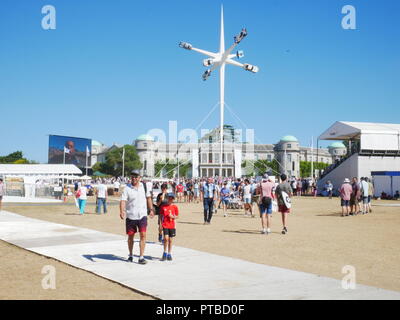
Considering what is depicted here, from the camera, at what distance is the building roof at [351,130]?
131 feet

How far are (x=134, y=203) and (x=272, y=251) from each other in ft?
10.7

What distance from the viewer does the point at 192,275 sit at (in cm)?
680

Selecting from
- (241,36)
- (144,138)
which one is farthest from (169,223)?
(144,138)

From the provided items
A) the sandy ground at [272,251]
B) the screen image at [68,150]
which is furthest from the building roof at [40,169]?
the sandy ground at [272,251]

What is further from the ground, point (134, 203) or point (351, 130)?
point (351, 130)

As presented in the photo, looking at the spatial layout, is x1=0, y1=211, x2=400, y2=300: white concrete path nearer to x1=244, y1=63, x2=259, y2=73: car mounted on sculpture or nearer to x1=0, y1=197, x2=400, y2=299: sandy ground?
x1=0, y1=197, x2=400, y2=299: sandy ground

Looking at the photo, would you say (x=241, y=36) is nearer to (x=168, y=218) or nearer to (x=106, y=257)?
(x=168, y=218)

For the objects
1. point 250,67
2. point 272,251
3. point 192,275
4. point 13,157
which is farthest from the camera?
point 13,157

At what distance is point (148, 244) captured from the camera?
10195 mm

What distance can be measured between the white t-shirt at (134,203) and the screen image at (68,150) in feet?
214

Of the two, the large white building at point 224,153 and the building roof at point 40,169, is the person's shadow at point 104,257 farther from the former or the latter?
the large white building at point 224,153

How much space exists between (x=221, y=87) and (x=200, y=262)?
166 ft
